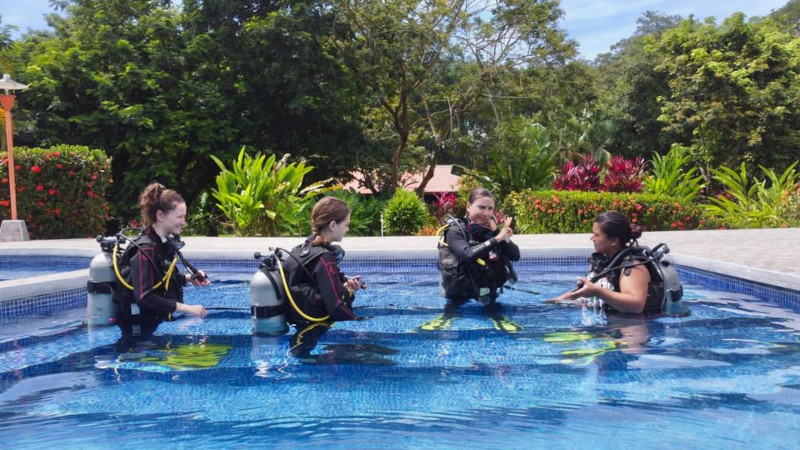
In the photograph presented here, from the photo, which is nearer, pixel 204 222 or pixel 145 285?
pixel 145 285

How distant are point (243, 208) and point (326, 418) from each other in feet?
30.6

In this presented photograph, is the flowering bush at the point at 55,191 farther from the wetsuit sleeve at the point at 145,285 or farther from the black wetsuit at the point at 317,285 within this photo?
the black wetsuit at the point at 317,285

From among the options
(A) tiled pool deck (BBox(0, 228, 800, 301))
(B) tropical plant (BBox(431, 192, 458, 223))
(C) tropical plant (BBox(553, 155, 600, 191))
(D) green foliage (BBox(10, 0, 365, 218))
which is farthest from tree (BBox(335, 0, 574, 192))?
(A) tiled pool deck (BBox(0, 228, 800, 301))

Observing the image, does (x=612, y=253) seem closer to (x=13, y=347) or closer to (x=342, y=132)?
(x=13, y=347)

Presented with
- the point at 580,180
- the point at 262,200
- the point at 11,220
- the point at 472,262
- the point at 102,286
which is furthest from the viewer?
the point at 580,180

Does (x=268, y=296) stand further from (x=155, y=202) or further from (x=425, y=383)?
(x=425, y=383)

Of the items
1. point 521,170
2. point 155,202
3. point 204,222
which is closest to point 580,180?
point 521,170

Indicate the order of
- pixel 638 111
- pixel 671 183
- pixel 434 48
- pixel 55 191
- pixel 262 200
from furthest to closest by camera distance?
pixel 638 111
pixel 434 48
pixel 671 183
pixel 55 191
pixel 262 200

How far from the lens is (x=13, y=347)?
510cm

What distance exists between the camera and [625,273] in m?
4.80

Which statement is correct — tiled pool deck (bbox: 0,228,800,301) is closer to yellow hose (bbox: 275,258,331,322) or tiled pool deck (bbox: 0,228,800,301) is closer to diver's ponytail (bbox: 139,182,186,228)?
diver's ponytail (bbox: 139,182,186,228)

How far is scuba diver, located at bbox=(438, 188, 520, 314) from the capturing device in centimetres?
554

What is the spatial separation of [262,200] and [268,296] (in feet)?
26.5

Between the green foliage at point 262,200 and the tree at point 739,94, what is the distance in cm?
1627
